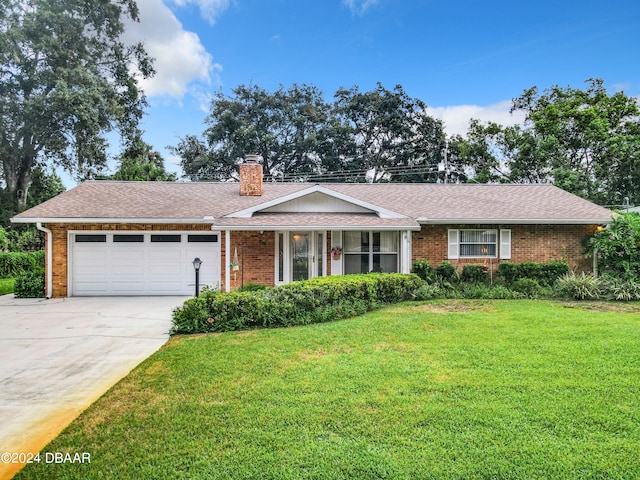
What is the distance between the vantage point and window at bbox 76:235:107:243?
12.0 meters

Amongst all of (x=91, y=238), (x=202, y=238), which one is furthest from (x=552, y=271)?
(x=91, y=238)

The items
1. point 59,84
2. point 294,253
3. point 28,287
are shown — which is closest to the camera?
point 28,287

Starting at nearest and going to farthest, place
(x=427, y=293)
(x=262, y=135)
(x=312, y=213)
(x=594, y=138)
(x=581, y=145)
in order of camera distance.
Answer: (x=427, y=293), (x=312, y=213), (x=594, y=138), (x=581, y=145), (x=262, y=135)

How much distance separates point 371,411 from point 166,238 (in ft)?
34.3

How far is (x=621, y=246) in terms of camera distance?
11.5m

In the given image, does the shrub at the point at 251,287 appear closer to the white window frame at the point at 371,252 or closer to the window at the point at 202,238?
the window at the point at 202,238

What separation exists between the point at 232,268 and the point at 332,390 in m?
7.22

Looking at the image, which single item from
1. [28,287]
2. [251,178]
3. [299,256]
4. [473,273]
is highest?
[251,178]

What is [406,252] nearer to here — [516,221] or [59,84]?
[516,221]

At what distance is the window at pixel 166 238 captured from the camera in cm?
1220

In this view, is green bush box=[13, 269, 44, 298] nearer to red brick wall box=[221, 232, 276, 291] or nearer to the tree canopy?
red brick wall box=[221, 232, 276, 291]

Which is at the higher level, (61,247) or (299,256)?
(61,247)

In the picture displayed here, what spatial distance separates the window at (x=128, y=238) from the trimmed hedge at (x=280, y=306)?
548 centimetres

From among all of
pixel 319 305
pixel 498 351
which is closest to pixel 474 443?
pixel 498 351
